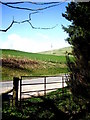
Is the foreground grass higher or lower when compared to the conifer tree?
lower

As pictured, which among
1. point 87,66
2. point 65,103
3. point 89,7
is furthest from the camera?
point 65,103

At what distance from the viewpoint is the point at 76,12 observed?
10.4 meters

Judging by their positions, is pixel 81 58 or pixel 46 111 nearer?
pixel 46 111

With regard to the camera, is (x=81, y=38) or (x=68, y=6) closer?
(x=81, y=38)

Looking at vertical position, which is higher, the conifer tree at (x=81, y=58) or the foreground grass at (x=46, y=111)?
the conifer tree at (x=81, y=58)

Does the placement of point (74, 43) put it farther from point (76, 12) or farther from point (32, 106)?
point (32, 106)

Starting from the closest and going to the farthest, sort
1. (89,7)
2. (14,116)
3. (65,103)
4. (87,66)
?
(14,116), (87,66), (89,7), (65,103)

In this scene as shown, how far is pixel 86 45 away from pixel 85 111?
2.92m

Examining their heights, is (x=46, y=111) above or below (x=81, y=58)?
below

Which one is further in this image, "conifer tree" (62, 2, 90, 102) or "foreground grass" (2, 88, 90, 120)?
"conifer tree" (62, 2, 90, 102)

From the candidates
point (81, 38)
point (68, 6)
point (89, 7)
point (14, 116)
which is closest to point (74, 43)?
point (81, 38)

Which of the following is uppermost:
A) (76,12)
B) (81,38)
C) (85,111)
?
(76,12)

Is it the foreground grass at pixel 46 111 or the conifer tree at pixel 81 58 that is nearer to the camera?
the foreground grass at pixel 46 111

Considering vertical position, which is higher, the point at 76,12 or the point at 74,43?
the point at 76,12
